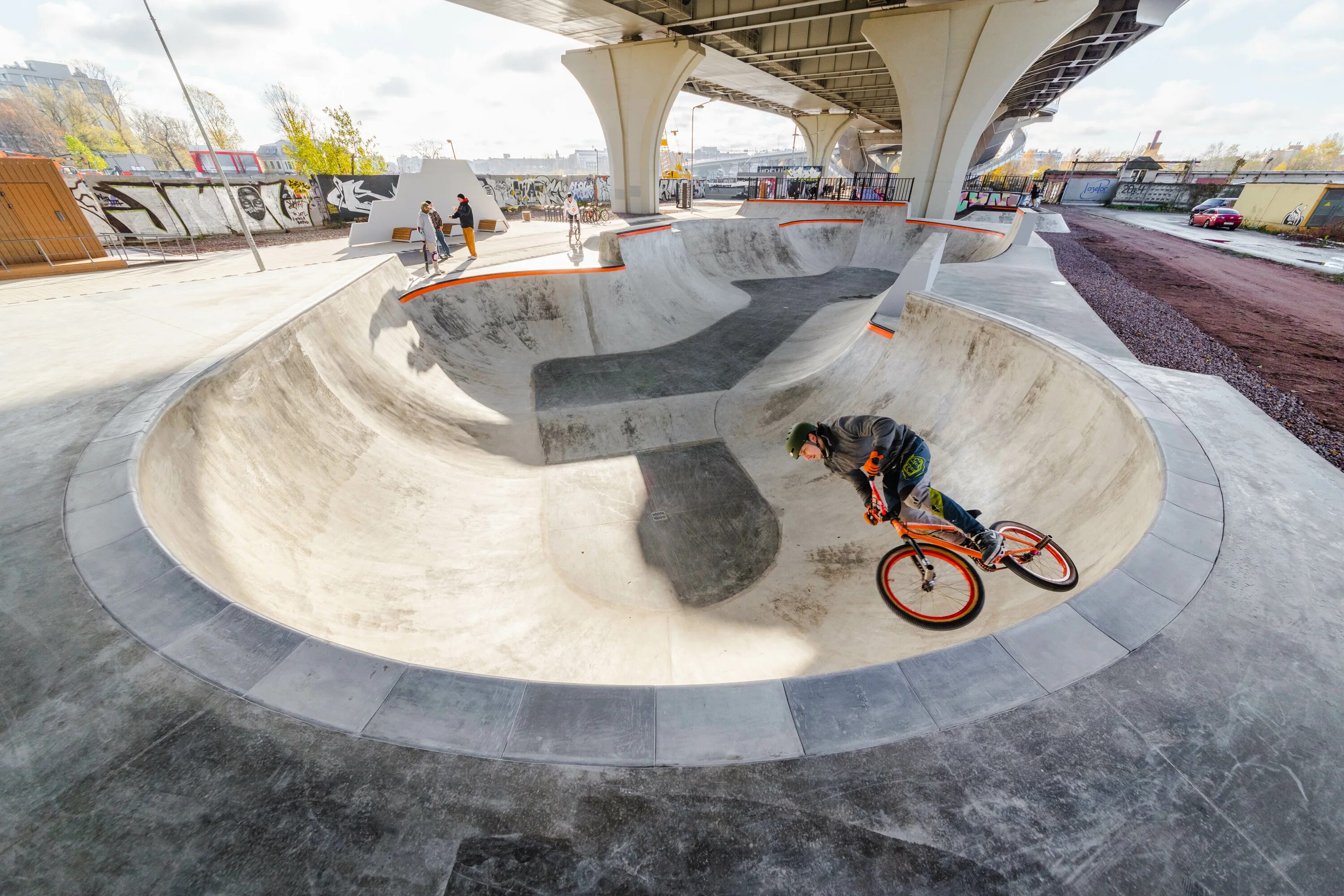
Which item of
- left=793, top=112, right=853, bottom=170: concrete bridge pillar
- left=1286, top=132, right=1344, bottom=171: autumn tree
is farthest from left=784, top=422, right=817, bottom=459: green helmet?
left=1286, top=132, right=1344, bottom=171: autumn tree

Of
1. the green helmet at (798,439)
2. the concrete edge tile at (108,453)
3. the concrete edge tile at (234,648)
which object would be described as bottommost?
the concrete edge tile at (234,648)

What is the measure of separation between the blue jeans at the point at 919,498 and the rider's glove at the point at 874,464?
0.23m

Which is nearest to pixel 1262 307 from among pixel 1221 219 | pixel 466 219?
pixel 466 219

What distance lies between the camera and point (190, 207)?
70.2ft

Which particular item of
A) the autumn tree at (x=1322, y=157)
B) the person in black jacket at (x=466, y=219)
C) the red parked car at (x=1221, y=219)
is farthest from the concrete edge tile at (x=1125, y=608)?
the autumn tree at (x=1322, y=157)

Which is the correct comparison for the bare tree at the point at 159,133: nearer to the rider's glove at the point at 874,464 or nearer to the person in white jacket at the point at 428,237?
the person in white jacket at the point at 428,237

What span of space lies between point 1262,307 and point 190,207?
119 ft

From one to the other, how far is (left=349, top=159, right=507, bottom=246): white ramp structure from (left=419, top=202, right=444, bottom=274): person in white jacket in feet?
21.9

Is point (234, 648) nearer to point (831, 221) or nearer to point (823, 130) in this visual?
point (831, 221)

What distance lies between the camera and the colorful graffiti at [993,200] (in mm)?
36906

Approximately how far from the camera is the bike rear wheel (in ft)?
14.1

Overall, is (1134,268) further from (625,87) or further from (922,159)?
(625,87)

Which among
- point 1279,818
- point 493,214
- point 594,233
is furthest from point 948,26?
point 1279,818

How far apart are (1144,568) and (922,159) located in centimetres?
2856
